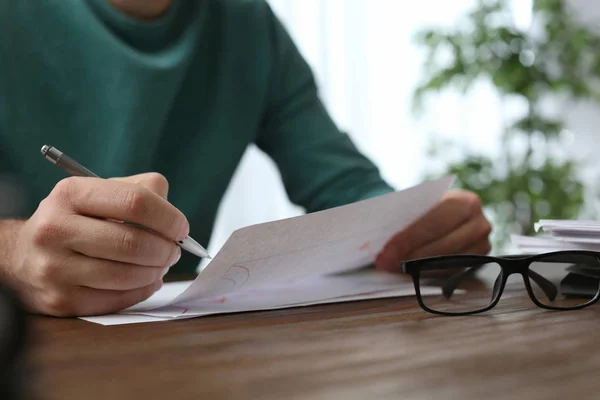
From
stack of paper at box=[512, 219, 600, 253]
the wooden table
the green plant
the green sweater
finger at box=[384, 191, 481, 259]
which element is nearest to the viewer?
the wooden table

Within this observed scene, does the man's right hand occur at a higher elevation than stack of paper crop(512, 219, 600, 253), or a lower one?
higher

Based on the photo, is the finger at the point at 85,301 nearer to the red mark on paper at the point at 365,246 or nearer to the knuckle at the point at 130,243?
the knuckle at the point at 130,243

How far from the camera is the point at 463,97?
2.64m

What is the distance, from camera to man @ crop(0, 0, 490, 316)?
53 cm

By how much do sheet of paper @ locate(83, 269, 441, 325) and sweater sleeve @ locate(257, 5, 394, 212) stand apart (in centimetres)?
38

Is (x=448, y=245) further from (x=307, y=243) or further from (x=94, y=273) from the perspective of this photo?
(x=94, y=273)

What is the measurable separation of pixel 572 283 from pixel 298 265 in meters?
0.27

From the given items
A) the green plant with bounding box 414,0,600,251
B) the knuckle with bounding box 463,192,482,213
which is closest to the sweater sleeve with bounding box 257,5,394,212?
the knuckle with bounding box 463,192,482,213

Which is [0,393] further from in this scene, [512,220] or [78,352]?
[512,220]

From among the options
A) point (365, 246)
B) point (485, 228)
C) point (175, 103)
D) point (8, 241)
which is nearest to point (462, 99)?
point (175, 103)

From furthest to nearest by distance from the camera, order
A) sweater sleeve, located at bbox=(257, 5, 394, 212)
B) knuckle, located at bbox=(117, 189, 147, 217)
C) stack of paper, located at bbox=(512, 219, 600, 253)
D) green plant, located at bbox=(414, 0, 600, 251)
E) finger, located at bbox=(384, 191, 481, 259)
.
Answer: green plant, located at bbox=(414, 0, 600, 251) < sweater sleeve, located at bbox=(257, 5, 394, 212) < finger, located at bbox=(384, 191, 481, 259) < stack of paper, located at bbox=(512, 219, 600, 253) < knuckle, located at bbox=(117, 189, 147, 217)

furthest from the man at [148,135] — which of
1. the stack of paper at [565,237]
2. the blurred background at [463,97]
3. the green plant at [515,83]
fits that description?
the green plant at [515,83]

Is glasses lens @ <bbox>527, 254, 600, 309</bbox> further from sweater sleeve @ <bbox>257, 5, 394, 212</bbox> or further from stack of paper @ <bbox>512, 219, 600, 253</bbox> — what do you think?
sweater sleeve @ <bbox>257, 5, 394, 212</bbox>

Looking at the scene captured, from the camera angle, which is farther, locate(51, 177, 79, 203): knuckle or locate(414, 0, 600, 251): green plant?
locate(414, 0, 600, 251): green plant
